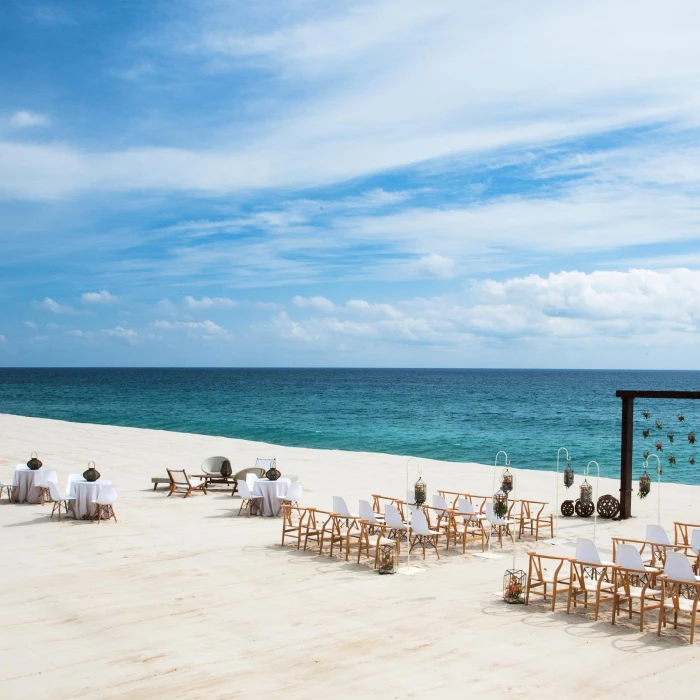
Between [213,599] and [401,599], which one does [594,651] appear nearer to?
[401,599]

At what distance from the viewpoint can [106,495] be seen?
14.8 meters

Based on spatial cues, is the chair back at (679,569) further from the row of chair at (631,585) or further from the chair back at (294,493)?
the chair back at (294,493)

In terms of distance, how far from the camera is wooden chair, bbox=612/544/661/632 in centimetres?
922

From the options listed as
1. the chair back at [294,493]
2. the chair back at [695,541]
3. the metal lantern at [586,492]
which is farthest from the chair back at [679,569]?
the chair back at [294,493]

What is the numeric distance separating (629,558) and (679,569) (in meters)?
0.71

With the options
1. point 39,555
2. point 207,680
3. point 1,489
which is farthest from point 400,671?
point 1,489

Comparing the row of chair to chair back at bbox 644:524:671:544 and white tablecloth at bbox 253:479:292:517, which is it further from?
white tablecloth at bbox 253:479:292:517

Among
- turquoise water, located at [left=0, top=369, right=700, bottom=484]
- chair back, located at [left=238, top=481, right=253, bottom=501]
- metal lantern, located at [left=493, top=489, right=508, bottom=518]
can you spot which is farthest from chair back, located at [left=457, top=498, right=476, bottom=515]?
turquoise water, located at [left=0, top=369, right=700, bottom=484]

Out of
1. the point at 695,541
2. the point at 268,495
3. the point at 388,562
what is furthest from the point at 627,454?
the point at 268,495

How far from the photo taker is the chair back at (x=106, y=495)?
1475 cm

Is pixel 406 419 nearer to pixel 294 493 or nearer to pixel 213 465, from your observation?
pixel 213 465

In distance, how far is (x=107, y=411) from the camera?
64750 mm

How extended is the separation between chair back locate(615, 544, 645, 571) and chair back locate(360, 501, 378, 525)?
4088 mm

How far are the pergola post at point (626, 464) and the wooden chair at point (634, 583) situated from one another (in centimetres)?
623
